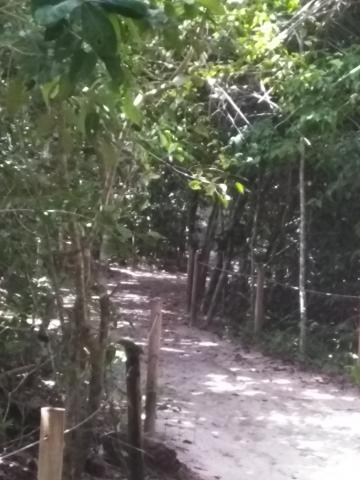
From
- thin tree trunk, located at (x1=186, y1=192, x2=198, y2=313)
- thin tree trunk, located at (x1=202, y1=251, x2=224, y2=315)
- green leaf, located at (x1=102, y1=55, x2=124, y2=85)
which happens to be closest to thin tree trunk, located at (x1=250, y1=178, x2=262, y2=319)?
thin tree trunk, located at (x1=202, y1=251, x2=224, y2=315)

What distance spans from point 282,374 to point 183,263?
823 cm

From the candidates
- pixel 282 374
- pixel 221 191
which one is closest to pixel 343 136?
pixel 282 374

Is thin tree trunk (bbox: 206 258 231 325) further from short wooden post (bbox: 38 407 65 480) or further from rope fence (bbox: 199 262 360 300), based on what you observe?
short wooden post (bbox: 38 407 65 480)

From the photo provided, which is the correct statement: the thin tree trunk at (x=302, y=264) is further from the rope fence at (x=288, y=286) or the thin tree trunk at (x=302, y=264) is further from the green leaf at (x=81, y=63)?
the green leaf at (x=81, y=63)

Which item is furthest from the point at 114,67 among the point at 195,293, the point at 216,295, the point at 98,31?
the point at 195,293

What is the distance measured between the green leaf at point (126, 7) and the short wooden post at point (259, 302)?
926cm

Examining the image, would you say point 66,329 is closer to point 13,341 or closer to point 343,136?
point 13,341

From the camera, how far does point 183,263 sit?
17344 mm

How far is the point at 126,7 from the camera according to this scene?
1.72 metres

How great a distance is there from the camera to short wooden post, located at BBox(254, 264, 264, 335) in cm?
1092

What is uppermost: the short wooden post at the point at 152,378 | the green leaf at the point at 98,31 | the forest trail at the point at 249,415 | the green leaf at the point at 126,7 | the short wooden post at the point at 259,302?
the green leaf at the point at 126,7

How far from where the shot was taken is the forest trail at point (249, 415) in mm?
6070

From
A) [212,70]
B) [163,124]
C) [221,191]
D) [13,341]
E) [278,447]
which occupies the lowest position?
[278,447]

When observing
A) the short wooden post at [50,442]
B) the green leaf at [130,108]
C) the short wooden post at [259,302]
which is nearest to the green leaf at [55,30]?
the green leaf at [130,108]
